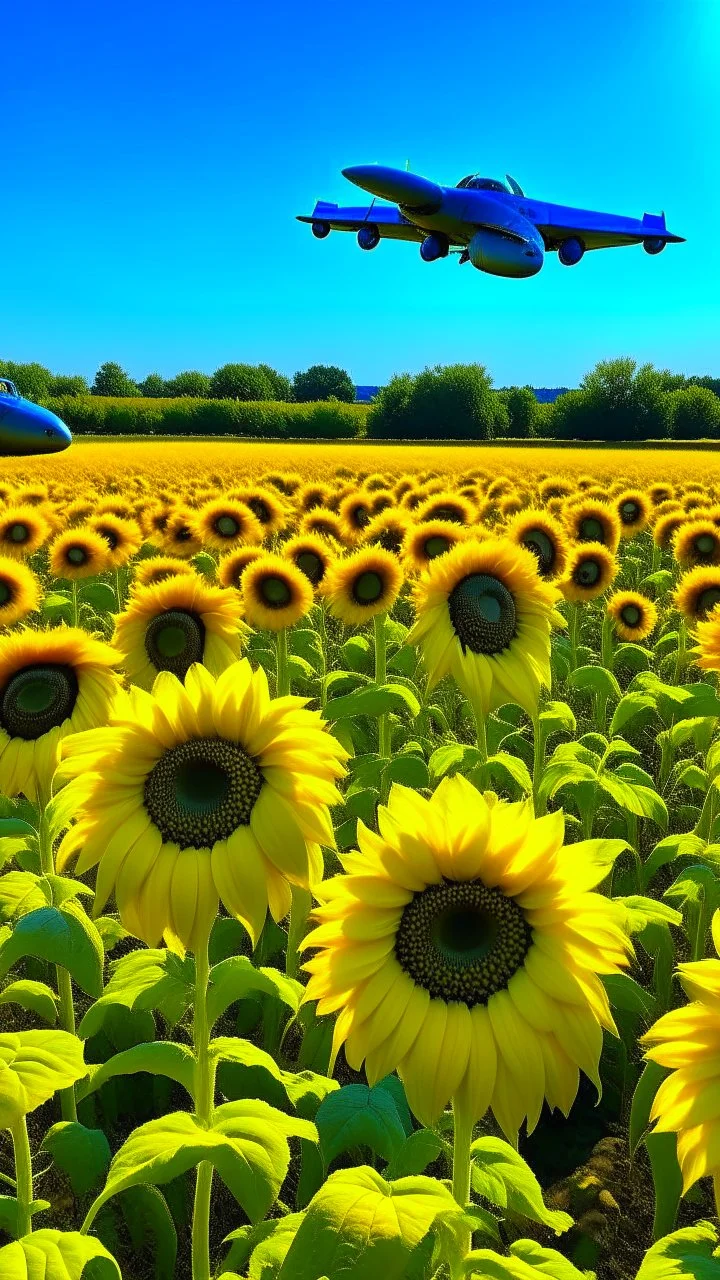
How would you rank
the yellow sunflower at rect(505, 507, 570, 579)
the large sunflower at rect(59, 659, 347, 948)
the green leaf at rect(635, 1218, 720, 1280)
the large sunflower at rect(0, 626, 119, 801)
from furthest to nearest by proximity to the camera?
the yellow sunflower at rect(505, 507, 570, 579)
the large sunflower at rect(0, 626, 119, 801)
the large sunflower at rect(59, 659, 347, 948)
the green leaf at rect(635, 1218, 720, 1280)

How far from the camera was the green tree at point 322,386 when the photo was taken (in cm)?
16750

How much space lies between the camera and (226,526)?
10.1 m

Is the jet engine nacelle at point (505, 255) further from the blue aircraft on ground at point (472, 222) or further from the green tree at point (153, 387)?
the green tree at point (153, 387)

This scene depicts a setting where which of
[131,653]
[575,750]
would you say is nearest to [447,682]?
[575,750]

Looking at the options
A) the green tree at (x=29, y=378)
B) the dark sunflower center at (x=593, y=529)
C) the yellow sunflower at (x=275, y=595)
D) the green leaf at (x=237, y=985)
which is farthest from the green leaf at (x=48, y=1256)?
the green tree at (x=29, y=378)

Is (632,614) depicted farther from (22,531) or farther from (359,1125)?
(359,1125)

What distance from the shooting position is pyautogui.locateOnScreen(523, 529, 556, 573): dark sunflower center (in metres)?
8.05

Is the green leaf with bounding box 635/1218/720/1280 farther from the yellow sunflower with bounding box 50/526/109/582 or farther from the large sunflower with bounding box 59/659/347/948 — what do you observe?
the yellow sunflower with bounding box 50/526/109/582

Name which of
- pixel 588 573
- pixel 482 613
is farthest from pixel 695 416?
pixel 482 613

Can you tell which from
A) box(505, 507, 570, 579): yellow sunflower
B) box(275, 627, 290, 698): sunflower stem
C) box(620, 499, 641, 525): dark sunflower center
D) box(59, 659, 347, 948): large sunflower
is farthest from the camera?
box(620, 499, 641, 525): dark sunflower center

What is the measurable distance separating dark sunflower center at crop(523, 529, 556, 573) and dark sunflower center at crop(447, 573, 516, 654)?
3627mm

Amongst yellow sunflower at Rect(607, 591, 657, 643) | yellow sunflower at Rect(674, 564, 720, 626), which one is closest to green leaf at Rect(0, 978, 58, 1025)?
yellow sunflower at Rect(674, 564, 720, 626)

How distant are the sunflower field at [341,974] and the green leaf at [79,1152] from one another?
0.01 metres

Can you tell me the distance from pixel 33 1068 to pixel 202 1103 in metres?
0.49
